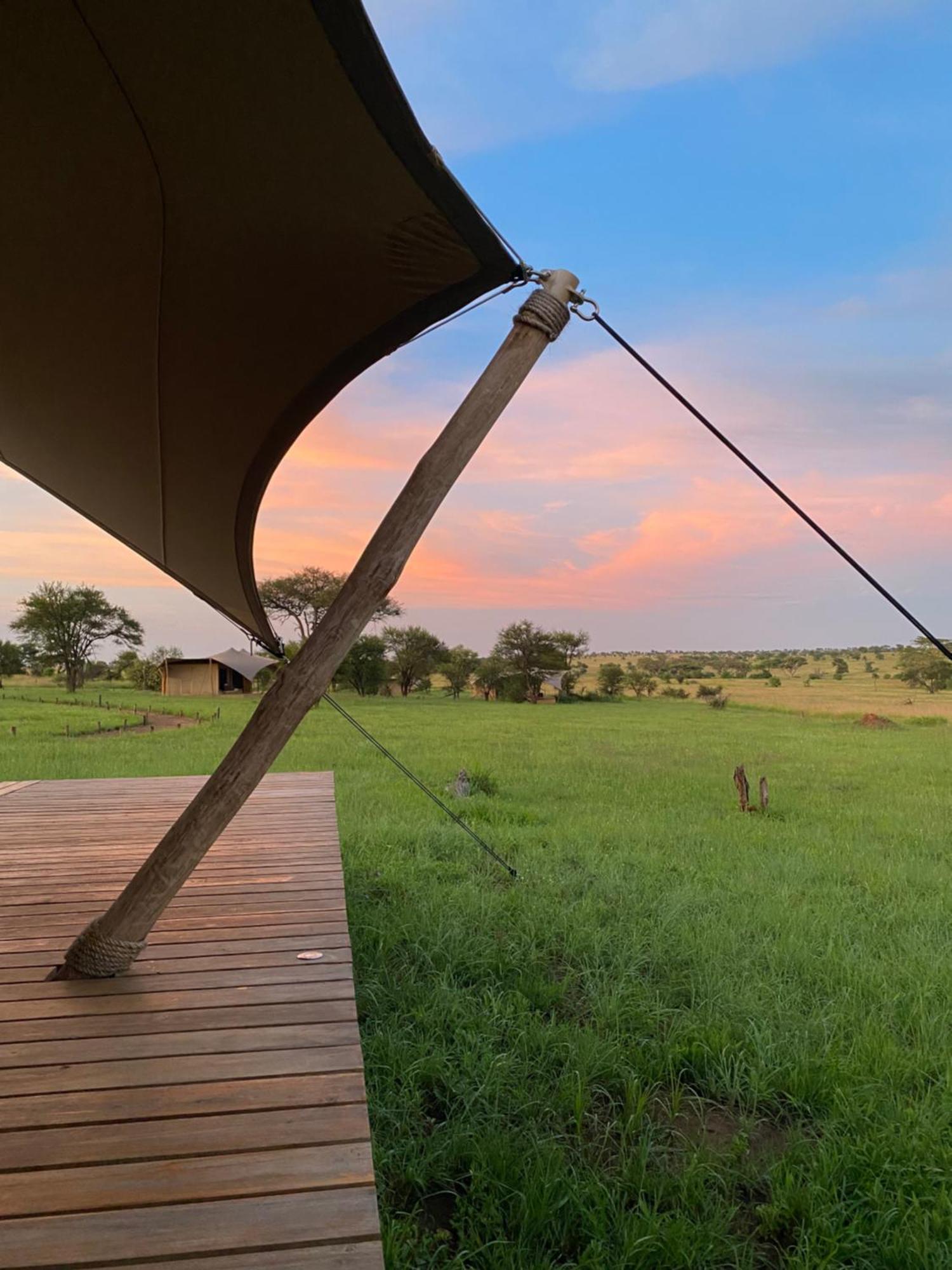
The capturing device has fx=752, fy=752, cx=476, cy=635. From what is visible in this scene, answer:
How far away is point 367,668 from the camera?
28.7m

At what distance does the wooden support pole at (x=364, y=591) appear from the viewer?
1.63 meters

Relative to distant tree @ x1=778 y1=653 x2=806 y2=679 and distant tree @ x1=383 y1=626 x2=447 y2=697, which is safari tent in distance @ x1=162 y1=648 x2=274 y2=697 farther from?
distant tree @ x1=778 y1=653 x2=806 y2=679

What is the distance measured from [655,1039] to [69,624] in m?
32.9

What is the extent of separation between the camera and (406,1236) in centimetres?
169

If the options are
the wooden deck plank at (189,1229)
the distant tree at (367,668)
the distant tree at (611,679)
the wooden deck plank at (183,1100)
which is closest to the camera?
the wooden deck plank at (189,1229)

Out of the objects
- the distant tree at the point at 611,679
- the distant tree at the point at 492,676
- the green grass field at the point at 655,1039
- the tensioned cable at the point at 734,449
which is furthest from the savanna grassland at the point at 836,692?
the tensioned cable at the point at 734,449

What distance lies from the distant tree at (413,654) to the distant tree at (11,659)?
14102 millimetres

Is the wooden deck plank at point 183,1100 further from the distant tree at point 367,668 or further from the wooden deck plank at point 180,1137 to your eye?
the distant tree at point 367,668

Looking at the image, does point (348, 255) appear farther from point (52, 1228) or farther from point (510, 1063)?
point (510, 1063)

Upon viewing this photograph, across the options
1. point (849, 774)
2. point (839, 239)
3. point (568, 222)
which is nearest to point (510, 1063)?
point (568, 222)

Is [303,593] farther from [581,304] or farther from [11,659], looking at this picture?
[581,304]

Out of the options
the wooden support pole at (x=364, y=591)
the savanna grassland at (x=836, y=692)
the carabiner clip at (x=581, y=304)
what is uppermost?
the carabiner clip at (x=581, y=304)

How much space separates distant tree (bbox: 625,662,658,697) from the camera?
106ft

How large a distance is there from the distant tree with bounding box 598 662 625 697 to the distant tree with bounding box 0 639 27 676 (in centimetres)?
2319
